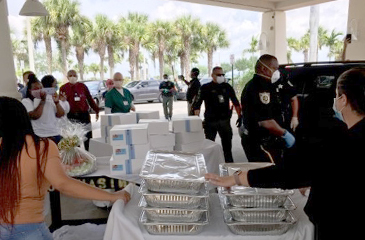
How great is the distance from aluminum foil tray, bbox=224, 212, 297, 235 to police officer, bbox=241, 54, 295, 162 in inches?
51.0

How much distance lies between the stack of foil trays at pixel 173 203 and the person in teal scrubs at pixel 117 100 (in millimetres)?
3111

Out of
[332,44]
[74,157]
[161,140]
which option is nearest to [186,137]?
[161,140]

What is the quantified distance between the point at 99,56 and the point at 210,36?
1157cm

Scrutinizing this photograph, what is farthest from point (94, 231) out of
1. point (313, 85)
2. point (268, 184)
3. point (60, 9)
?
point (60, 9)

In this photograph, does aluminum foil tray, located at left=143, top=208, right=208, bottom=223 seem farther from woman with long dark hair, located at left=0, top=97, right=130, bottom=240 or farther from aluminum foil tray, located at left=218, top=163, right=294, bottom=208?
woman with long dark hair, located at left=0, top=97, right=130, bottom=240

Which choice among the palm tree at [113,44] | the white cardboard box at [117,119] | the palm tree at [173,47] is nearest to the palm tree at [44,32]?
the palm tree at [113,44]

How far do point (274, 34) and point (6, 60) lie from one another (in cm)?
862

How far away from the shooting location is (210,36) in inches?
1352

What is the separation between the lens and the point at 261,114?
294cm

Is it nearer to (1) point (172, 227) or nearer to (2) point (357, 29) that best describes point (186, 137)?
(1) point (172, 227)

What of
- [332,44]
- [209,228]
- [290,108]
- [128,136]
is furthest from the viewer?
[332,44]

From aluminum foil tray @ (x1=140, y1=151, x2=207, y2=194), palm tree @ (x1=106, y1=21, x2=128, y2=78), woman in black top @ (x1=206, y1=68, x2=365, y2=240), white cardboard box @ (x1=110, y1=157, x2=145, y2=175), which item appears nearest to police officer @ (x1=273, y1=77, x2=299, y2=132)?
white cardboard box @ (x1=110, y1=157, x2=145, y2=175)

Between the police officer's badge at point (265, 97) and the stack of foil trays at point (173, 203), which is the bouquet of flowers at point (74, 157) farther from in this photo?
the police officer's badge at point (265, 97)

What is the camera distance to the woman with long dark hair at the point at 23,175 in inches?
58.4
